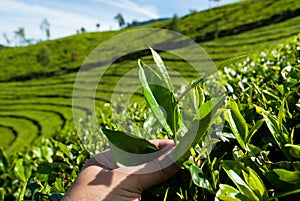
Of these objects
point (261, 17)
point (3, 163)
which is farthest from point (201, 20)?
point (3, 163)

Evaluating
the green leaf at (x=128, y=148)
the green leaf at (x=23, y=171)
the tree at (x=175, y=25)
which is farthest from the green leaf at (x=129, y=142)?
the tree at (x=175, y=25)

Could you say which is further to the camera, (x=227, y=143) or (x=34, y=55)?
(x=34, y=55)

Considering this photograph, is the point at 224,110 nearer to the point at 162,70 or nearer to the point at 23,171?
Answer: the point at 162,70

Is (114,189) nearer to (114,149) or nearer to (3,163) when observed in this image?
(114,149)

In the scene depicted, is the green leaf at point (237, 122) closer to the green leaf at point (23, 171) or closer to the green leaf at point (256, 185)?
the green leaf at point (256, 185)

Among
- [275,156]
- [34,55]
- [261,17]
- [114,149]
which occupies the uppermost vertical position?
[34,55]

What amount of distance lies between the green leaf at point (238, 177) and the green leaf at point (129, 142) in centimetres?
16

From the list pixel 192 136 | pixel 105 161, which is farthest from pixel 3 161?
pixel 192 136

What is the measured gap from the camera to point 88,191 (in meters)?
0.74

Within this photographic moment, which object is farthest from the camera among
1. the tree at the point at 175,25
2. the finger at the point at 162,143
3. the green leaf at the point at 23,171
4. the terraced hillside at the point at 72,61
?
the tree at the point at 175,25

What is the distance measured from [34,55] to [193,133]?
185ft

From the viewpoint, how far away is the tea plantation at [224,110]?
0.69m

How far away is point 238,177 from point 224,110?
14 cm

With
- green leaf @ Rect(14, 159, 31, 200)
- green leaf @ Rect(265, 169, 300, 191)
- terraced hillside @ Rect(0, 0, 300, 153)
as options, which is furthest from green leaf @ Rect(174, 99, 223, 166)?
terraced hillside @ Rect(0, 0, 300, 153)
